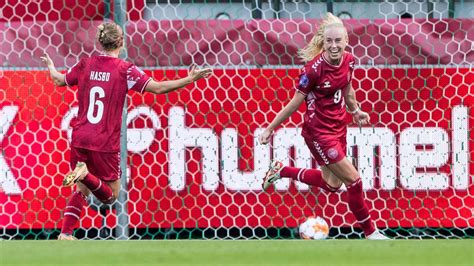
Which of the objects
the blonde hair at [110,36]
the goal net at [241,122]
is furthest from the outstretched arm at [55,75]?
the goal net at [241,122]

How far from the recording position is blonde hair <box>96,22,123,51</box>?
6367mm

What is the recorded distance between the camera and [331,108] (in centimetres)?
642

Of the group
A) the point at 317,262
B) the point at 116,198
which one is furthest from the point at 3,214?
the point at 317,262

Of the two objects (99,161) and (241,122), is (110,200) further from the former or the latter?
(241,122)

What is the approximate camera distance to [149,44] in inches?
278

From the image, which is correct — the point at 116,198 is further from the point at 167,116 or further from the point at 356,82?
the point at 356,82

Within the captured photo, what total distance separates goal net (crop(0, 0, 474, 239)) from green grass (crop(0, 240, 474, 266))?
106 centimetres

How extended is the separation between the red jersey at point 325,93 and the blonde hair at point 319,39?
0.16 meters

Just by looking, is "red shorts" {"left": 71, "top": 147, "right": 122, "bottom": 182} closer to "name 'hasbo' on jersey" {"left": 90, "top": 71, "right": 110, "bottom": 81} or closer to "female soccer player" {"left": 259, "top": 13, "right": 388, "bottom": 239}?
"name 'hasbo' on jersey" {"left": 90, "top": 71, "right": 110, "bottom": 81}

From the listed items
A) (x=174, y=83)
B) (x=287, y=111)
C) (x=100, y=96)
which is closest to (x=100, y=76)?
(x=100, y=96)

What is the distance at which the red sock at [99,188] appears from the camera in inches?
248

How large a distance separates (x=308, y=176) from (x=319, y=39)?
2.82 feet

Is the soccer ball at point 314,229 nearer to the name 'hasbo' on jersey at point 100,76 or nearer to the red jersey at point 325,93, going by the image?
the red jersey at point 325,93

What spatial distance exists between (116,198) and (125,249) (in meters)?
1.01
